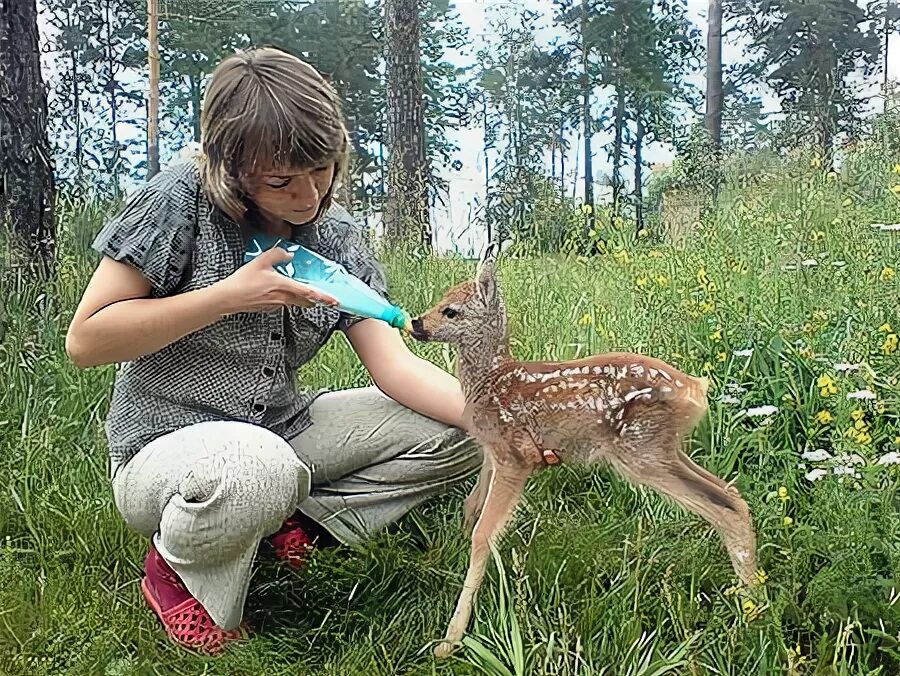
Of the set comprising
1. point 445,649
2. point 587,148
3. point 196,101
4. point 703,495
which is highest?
point 196,101

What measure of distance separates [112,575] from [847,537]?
1.22 metres

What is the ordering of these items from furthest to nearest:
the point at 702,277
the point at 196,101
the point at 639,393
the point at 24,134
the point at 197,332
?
the point at 24,134
the point at 196,101
the point at 702,277
the point at 197,332
the point at 639,393

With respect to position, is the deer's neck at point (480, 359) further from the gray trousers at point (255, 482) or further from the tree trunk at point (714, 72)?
the tree trunk at point (714, 72)

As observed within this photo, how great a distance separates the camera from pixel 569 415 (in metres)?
1.45

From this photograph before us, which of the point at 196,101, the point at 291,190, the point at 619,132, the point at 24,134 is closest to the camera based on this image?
the point at 291,190

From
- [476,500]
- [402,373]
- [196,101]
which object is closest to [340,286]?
[402,373]

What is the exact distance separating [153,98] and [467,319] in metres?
1.32

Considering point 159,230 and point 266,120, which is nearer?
point 266,120

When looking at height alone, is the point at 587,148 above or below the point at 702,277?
above

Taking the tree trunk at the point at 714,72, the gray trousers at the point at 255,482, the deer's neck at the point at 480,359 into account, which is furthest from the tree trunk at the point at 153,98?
the deer's neck at the point at 480,359

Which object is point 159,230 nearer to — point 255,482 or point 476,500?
point 255,482

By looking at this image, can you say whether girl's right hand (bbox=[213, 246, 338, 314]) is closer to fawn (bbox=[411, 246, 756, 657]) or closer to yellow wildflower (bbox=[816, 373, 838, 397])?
fawn (bbox=[411, 246, 756, 657])

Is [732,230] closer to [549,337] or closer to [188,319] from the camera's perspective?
[549,337]

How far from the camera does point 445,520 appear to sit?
189 centimetres
